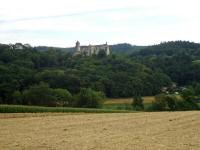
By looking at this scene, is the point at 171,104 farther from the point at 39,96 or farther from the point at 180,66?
the point at 180,66

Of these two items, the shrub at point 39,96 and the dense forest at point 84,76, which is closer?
the shrub at point 39,96

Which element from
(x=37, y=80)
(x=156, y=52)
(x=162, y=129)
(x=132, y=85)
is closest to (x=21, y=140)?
(x=162, y=129)

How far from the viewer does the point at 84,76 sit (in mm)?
98812

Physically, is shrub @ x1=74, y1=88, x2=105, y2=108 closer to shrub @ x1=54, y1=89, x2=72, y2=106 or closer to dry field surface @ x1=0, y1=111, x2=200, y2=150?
shrub @ x1=54, y1=89, x2=72, y2=106

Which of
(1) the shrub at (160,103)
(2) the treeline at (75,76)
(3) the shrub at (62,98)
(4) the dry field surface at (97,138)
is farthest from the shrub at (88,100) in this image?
(4) the dry field surface at (97,138)

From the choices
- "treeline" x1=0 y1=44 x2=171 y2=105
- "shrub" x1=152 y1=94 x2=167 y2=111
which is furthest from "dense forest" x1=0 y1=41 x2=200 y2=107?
"shrub" x1=152 y1=94 x2=167 y2=111

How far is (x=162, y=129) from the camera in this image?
88.6 ft

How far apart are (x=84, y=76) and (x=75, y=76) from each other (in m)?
4.38

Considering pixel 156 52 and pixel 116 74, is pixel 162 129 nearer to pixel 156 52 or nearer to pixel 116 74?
pixel 116 74

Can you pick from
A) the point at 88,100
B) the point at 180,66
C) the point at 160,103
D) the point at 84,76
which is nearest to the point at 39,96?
the point at 88,100

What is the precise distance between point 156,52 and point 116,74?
62.5 m

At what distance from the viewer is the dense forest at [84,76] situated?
79.1 m

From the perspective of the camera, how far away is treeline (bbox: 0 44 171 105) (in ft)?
277

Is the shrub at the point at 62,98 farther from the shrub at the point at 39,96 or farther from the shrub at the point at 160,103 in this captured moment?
the shrub at the point at 160,103
